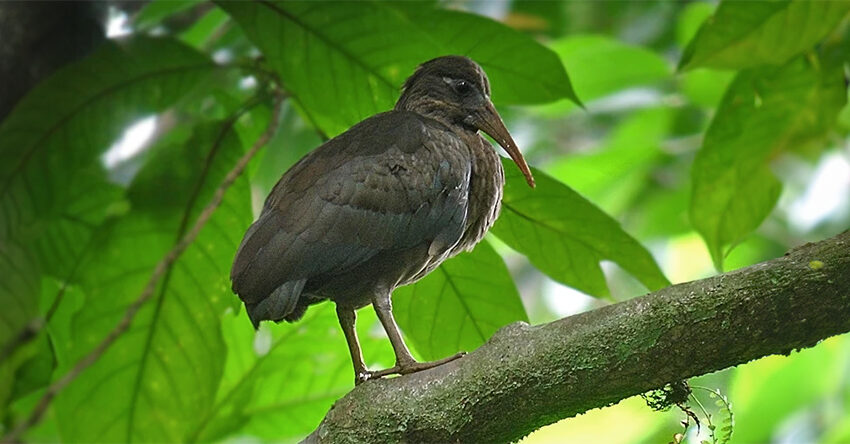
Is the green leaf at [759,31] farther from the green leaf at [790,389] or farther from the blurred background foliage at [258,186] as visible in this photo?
the green leaf at [790,389]

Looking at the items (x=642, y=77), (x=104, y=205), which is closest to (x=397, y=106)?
(x=104, y=205)

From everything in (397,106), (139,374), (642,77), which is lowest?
(139,374)

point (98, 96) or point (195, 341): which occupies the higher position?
point (98, 96)

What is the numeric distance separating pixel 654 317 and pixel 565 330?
14 centimetres

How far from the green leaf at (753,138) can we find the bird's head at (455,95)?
899mm

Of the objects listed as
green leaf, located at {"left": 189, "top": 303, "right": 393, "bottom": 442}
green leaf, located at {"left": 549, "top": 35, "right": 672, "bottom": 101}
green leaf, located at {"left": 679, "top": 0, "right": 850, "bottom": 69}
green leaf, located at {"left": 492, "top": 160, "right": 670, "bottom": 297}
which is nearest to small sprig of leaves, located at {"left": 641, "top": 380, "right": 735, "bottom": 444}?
green leaf, located at {"left": 492, "top": 160, "right": 670, "bottom": 297}

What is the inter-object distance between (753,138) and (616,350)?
4.91ft

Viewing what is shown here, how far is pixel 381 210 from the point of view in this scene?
6.13ft

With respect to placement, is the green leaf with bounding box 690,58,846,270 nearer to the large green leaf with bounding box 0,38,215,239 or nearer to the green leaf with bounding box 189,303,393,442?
the green leaf with bounding box 189,303,393,442

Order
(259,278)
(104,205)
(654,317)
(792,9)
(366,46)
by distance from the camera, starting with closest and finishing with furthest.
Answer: (654,317) < (259,278) < (366,46) < (792,9) < (104,205)

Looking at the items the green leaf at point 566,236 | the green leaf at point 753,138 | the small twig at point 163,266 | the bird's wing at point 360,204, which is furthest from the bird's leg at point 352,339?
the green leaf at point 753,138

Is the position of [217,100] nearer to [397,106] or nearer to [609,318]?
[397,106]

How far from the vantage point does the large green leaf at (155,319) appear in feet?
9.16

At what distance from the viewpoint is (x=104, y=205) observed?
10.4 feet
